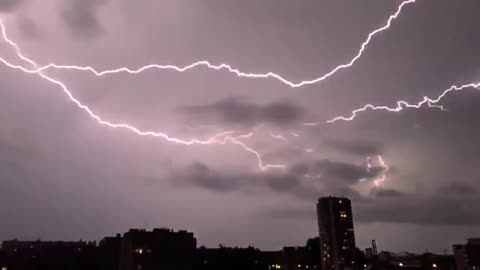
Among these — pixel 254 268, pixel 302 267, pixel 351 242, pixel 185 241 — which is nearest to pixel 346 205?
pixel 351 242

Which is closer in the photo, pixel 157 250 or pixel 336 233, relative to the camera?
pixel 157 250

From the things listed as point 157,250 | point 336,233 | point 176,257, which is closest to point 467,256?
point 336,233

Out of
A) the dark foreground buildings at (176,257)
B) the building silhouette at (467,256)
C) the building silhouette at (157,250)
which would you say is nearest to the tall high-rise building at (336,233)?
the dark foreground buildings at (176,257)

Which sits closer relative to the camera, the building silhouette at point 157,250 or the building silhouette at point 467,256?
the building silhouette at point 157,250

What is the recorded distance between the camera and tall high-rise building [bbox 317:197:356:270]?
9294 cm

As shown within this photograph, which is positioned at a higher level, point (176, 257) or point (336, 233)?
point (336, 233)

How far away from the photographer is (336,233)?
315 feet

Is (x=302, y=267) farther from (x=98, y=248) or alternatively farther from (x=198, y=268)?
(x=98, y=248)

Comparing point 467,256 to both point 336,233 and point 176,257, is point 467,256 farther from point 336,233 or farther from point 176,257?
point 176,257

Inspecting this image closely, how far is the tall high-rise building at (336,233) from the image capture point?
305ft

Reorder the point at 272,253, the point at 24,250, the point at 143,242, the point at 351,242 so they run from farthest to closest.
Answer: the point at 351,242
the point at 272,253
the point at 24,250
the point at 143,242

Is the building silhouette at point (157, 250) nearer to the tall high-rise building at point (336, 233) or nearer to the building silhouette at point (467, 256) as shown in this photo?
the tall high-rise building at point (336, 233)

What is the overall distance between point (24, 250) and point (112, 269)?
47.0 ft

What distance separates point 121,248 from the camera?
216 ft
